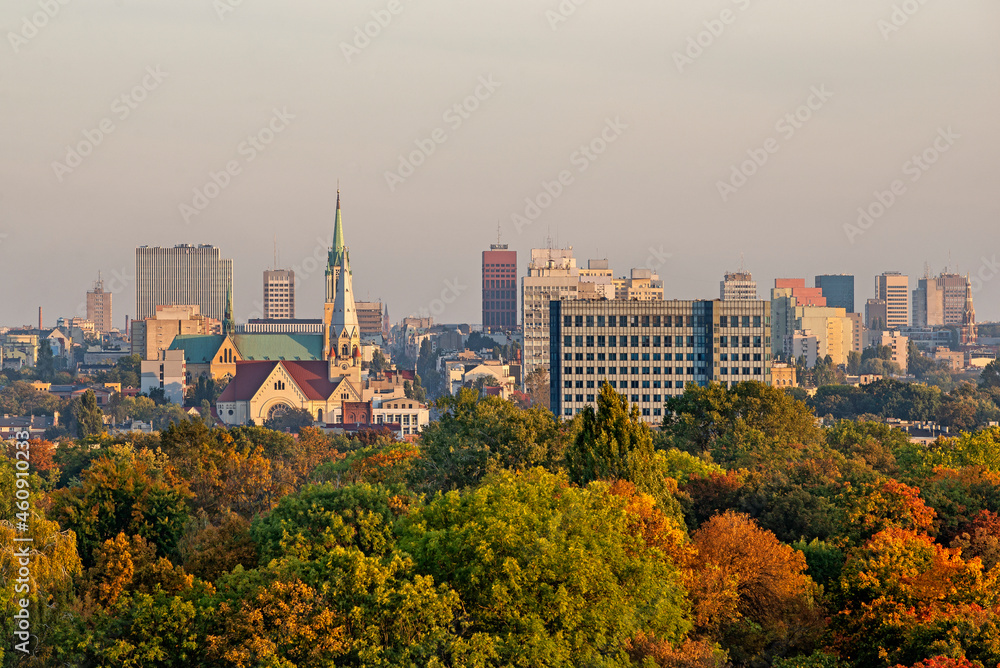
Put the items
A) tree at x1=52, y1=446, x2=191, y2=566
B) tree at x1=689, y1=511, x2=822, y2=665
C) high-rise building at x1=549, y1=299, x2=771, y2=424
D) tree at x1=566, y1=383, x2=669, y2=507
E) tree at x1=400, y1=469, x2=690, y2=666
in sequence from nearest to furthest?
1. tree at x1=400, y1=469, x2=690, y2=666
2. tree at x1=689, y1=511, x2=822, y2=665
3. tree at x1=566, y1=383, x2=669, y2=507
4. tree at x1=52, y1=446, x2=191, y2=566
5. high-rise building at x1=549, y1=299, x2=771, y2=424

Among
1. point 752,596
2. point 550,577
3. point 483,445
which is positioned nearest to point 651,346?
point 483,445

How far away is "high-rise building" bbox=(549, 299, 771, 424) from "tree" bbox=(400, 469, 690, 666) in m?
104

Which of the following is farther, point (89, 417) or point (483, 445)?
point (89, 417)

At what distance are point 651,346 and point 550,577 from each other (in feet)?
359

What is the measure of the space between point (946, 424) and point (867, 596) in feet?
456

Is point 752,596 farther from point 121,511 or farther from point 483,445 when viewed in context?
point 121,511

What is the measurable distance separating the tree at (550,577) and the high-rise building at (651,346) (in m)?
104

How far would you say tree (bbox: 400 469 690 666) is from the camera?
36344mm

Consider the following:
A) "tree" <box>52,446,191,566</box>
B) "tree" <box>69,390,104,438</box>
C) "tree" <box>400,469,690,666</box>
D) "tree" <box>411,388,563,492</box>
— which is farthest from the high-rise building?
"tree" <box>400,469,690,666</box>

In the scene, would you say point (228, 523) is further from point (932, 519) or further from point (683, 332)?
point (683, 332)

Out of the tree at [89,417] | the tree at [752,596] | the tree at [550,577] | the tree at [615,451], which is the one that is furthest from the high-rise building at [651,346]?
the tree at [550,577]

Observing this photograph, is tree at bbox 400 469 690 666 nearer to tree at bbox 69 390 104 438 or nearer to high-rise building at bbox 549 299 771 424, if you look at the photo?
high-rise building at bbox 549 299 771 424

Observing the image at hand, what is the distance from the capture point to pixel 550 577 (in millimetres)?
37312

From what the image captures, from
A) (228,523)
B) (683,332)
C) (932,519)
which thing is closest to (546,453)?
(228,523)
